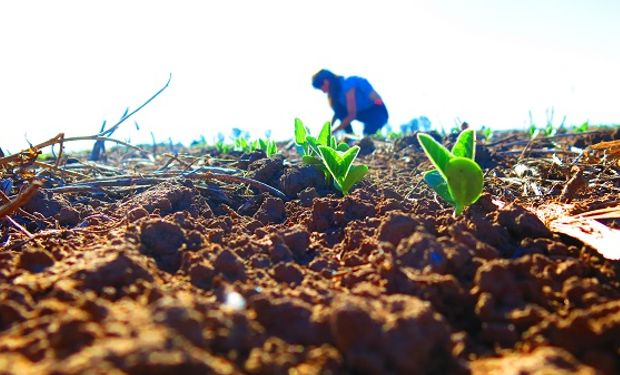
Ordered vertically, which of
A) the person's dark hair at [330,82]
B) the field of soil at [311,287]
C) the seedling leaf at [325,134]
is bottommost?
the field of soil at [311,287]

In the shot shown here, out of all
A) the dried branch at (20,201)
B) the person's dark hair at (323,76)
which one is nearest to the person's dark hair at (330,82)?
the person's dark hair at (323,76)

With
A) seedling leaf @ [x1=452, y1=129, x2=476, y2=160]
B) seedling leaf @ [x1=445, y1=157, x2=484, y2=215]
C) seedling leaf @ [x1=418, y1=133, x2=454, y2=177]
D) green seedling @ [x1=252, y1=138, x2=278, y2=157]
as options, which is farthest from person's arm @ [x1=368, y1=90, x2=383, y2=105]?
seedling leaf @ [x1=445, y1=157, x2=484, y2=215]

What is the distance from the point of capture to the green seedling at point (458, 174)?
1.98 m

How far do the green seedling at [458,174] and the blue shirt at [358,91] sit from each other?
19.4ft

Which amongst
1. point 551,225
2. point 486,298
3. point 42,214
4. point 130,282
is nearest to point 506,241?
point 551,225

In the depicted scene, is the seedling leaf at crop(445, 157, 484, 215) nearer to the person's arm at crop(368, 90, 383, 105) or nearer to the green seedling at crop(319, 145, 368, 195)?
the green seedling at crop(319, 145, 368, 195)

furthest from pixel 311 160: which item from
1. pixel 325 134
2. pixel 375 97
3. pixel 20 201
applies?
pixel 375 97

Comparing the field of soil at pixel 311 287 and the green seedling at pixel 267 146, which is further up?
the green seedling at pixel 267 146

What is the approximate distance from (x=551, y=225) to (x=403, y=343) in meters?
1.13

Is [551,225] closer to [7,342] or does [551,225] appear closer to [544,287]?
[544,287]

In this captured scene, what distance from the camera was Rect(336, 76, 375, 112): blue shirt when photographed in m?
8.05

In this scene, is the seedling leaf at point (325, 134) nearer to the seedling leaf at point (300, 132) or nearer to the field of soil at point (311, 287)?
the seedling leaf at point (300, 132)

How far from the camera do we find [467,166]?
77.8 inches

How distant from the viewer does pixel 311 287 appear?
151cm
